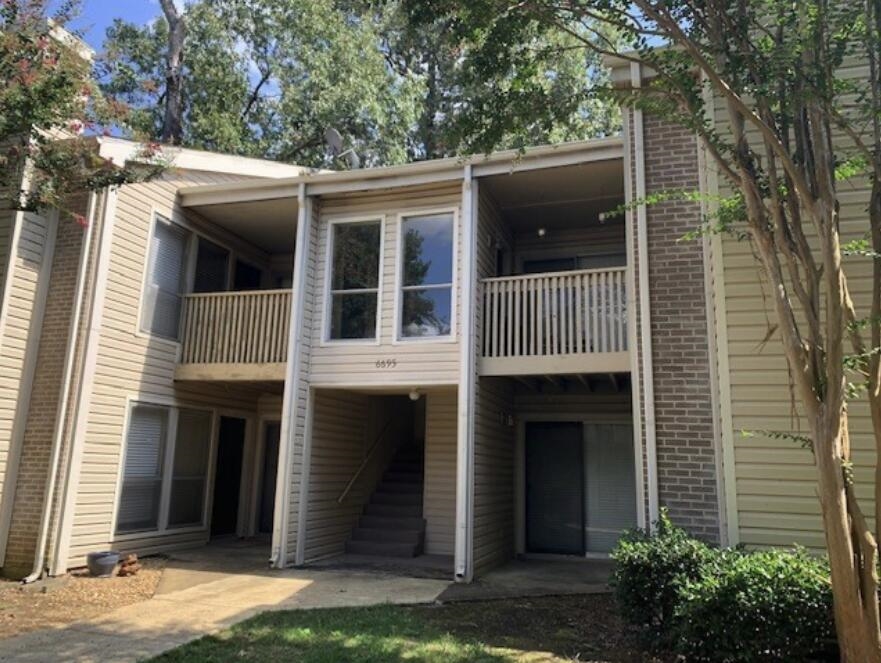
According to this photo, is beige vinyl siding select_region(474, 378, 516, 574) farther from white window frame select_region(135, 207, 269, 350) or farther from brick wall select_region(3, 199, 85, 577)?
brick wall select_region(3, 199, 85, 577)

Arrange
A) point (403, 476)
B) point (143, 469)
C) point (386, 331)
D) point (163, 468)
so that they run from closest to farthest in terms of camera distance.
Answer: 1. point (386, 331)
2. point (143, 469)
3. point (163, 468)
4. point (403, 476)

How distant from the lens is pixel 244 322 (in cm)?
1002

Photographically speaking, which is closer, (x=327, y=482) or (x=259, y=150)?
(x=327, y=482)

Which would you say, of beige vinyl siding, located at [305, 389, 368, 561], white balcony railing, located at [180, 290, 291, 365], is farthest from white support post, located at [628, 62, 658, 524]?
white balcony railing, located at [180, 290, 291, 365]

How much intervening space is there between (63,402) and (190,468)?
265 centimetres

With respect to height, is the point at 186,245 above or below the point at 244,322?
above

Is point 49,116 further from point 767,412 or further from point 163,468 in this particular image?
point 767,412

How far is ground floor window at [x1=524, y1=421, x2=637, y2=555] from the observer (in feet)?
33.3

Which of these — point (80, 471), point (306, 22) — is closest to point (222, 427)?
point (80, 471)

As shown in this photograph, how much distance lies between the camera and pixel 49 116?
6.96 metres

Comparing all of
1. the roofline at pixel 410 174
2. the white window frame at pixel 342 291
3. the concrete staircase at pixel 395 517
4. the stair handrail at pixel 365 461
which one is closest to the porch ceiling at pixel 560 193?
the roofline at pixel 410 174

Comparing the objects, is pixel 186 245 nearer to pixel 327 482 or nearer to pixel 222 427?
pixel 222 427

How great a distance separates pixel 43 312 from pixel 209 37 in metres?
13.3

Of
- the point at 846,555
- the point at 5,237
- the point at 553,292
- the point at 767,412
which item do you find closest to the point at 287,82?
the point at 5,237
